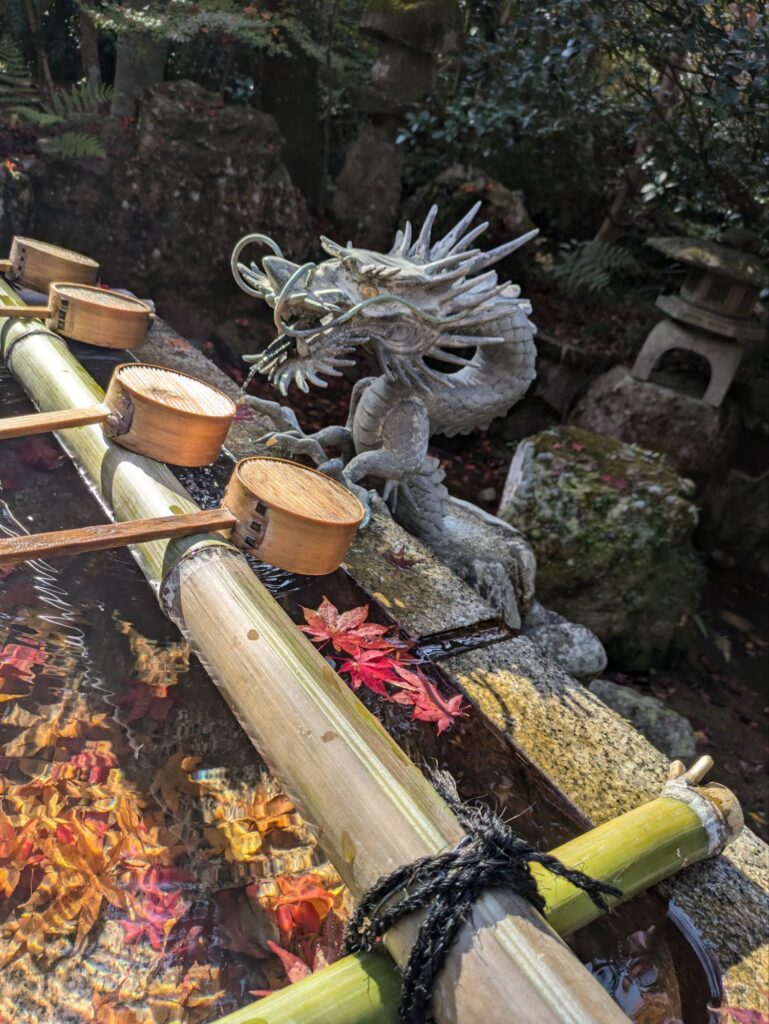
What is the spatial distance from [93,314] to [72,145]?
9.47 ft

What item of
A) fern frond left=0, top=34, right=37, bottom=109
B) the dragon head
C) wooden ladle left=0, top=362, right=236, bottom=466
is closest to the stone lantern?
the dragon head

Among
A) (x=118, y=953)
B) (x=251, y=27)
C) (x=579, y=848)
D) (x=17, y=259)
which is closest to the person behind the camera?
(x=118, y=953)

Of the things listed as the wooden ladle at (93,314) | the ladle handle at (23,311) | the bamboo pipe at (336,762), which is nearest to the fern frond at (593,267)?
the wooden ladle at (93,314)

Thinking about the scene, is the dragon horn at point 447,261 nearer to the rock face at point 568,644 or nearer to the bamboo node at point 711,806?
the rock face at point 568,644

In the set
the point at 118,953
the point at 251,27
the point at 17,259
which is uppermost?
the point at 251,27

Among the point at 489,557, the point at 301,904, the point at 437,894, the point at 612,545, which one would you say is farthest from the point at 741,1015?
the point at 612,545

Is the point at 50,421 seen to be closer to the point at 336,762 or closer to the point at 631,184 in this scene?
the point at 336,762

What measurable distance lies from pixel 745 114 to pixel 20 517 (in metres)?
5.62

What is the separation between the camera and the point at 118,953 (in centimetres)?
167

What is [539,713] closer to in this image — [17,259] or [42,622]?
[42,622]

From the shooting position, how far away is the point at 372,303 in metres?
2.94

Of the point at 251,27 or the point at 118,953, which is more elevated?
the point at 251,27

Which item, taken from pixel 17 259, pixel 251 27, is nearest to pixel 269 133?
pixel 251 27

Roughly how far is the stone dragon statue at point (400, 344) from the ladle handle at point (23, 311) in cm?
116
